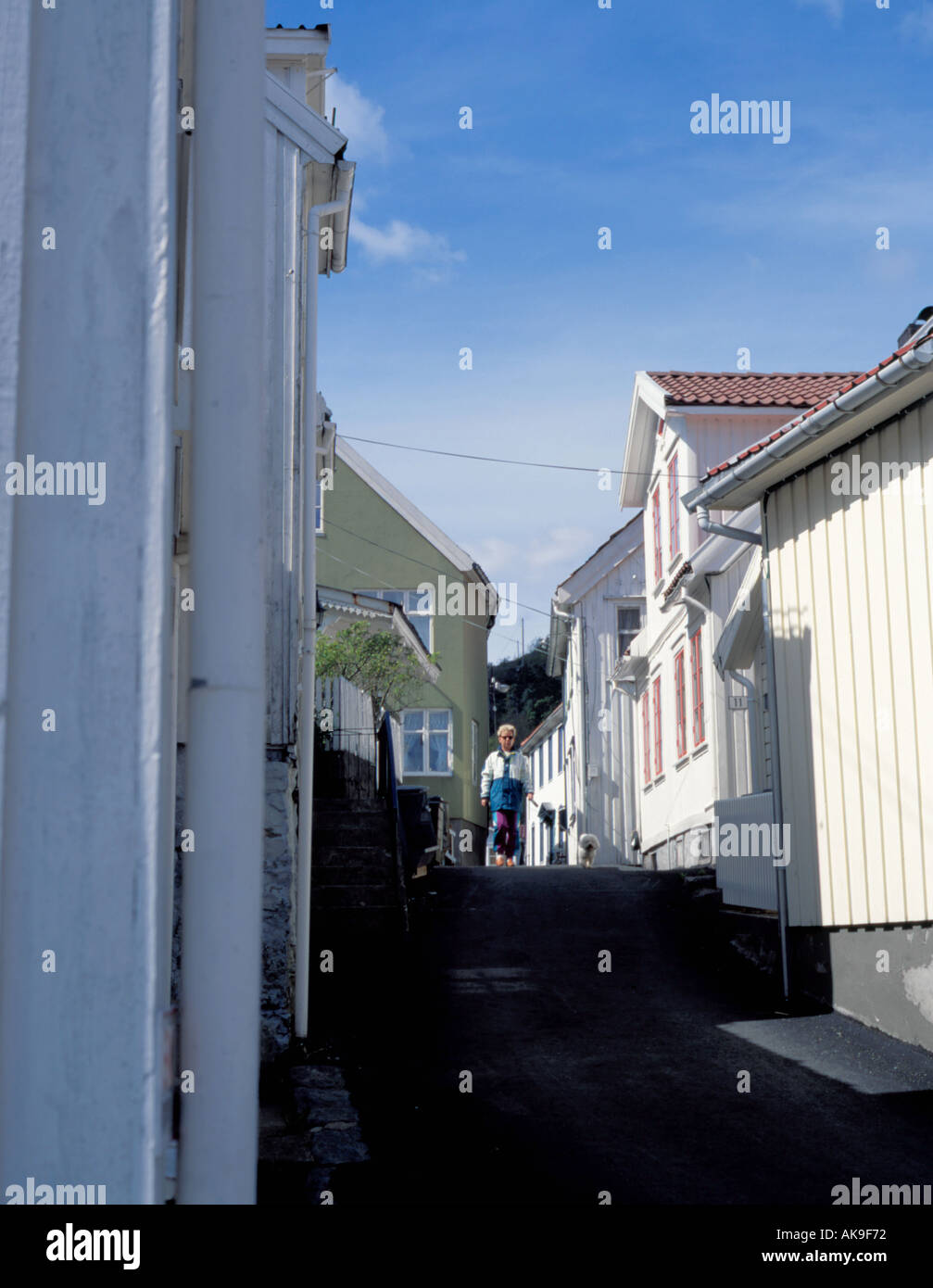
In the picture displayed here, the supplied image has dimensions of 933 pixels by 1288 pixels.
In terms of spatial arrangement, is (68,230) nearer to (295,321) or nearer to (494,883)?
(295,321)

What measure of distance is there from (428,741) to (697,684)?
13966mm

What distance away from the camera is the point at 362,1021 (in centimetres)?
958

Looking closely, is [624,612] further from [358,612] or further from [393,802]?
[393,802]

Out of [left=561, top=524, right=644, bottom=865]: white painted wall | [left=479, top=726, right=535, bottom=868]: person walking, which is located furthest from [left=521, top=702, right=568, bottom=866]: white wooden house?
[left=479, top=726, right=535, bottom=868]: person walking

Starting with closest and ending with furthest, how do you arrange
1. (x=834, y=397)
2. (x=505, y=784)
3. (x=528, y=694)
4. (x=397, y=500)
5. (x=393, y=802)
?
(x=834, y=397) → (x=393, y=802) → (x=505, y=784) → (x=397, y=500) → (x=528, y=694)

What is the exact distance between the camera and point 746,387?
18.0 m

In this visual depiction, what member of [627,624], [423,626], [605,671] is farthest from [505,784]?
[423,626]

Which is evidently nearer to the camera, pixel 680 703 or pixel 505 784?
pixel 505 784

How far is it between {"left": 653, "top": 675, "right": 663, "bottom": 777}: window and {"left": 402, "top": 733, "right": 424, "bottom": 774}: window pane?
1000cm

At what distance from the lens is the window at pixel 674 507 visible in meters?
17.7

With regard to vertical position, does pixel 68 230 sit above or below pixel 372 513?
below
